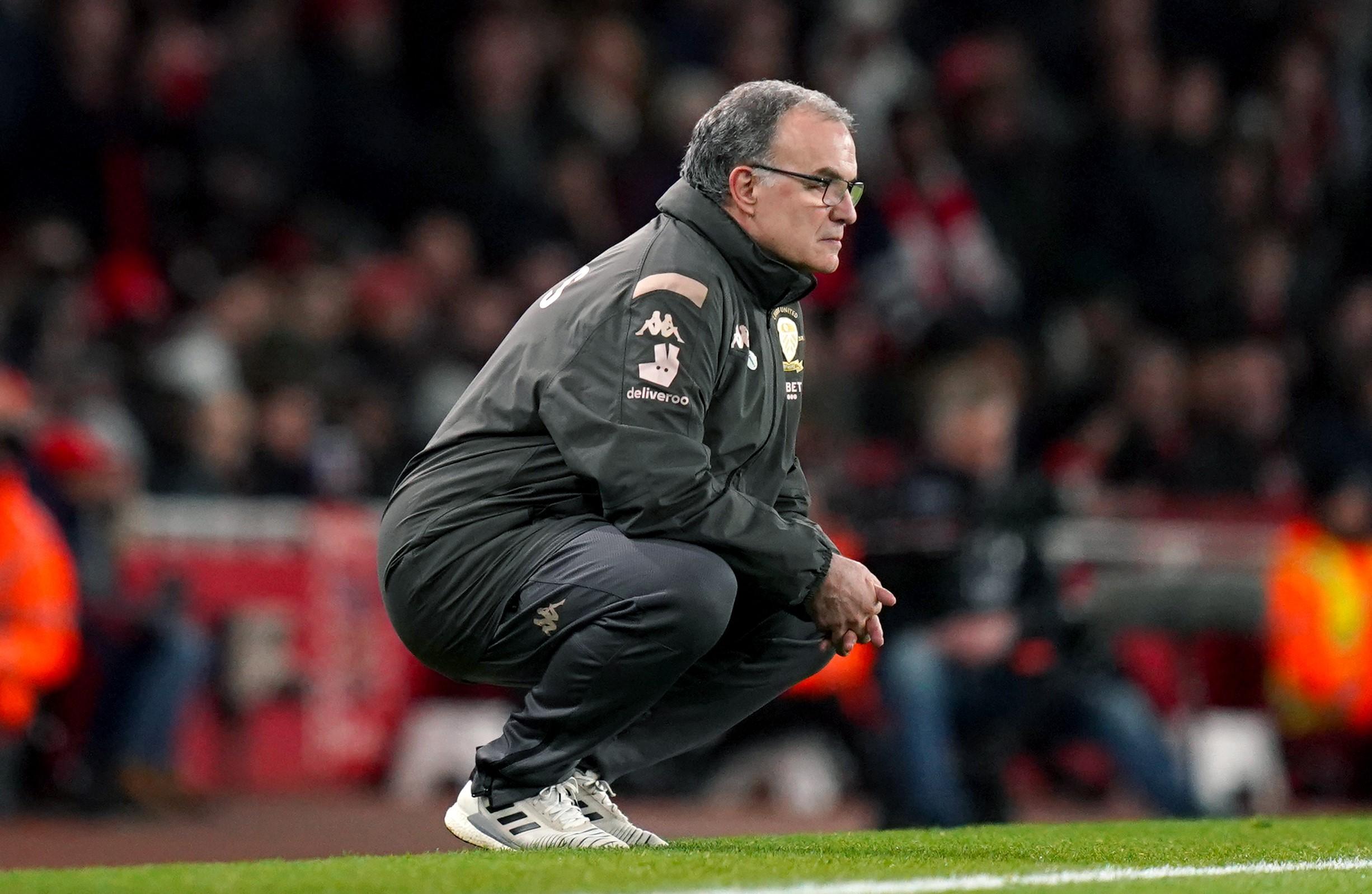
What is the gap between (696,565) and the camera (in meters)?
4.09

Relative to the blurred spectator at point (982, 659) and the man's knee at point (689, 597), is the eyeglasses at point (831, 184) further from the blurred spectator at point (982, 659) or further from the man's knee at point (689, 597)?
the blurred spectator at point (982, 659)

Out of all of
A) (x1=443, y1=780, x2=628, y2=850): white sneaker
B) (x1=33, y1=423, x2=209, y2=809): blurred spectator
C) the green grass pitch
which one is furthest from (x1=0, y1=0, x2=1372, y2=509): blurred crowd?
the green grass pitch

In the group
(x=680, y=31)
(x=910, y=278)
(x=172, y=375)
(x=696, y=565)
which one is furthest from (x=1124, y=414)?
(x=696, y=565)

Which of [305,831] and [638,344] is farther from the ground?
[638,344]

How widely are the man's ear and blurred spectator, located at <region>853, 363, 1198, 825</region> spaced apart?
3.28 metres

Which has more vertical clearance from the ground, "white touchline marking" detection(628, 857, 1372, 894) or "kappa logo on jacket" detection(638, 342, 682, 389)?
"kappa logo on jacket" detection(638, 342, 682, 389)

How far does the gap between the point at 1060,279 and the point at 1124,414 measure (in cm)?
148

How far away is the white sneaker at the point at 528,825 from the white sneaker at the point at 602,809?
0.45ft

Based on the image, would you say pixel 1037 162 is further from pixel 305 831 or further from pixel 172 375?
pixel 305 831

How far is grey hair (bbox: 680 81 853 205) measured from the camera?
4.39m

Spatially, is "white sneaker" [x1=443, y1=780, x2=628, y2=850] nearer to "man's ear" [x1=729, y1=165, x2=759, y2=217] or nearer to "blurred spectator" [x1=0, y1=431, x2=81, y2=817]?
"man's ear" [x1=729, y1=165, x2=759, y2=217]

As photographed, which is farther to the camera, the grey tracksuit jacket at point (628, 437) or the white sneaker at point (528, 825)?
the white sneaker at point (528, 825)

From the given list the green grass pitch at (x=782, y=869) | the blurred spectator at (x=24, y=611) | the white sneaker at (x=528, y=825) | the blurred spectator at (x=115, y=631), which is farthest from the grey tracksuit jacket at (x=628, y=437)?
the blurred spectator at (x=115, y=631)

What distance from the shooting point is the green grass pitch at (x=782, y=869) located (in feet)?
11.8
